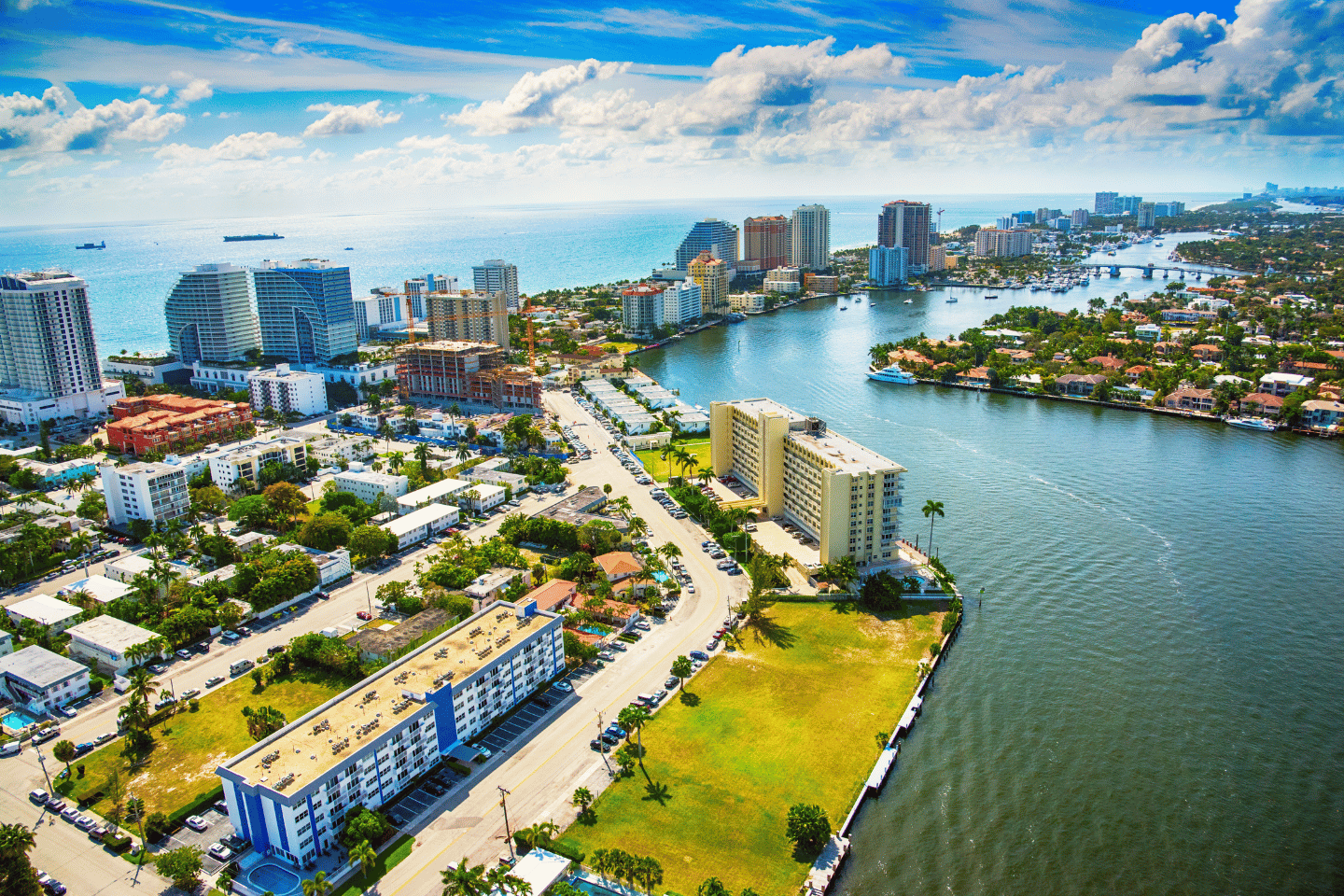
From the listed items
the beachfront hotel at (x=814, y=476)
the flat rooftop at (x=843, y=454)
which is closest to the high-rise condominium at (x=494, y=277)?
the beachfront hotel at (x=814, y=476)

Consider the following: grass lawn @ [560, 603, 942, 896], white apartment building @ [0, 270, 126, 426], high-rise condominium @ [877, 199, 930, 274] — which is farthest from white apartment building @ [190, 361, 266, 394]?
high-rise condominium @ [877, 199, 930, 274]

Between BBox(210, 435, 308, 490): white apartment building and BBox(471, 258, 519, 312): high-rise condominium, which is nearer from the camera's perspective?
BBox(210, 435, 308, 490): white apartment building

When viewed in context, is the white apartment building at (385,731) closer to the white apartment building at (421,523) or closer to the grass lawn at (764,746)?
the grass lawn at (764,746)

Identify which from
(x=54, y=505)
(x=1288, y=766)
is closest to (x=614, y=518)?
(x=1288, y=766)

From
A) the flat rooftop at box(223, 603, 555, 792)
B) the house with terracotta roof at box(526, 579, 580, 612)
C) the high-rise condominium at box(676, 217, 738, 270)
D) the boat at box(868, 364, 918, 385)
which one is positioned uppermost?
the high-rise condominium at box(676, 217, 738, 270)

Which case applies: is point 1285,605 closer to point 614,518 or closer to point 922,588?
point 922,588

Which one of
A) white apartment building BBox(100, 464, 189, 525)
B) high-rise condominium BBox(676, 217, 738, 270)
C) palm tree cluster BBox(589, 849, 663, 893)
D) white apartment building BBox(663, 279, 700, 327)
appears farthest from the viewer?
high-rise condominium BBox(676, 217, 738, 270)

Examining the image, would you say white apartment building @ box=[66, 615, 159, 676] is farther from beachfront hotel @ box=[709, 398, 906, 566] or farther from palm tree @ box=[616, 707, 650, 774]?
beachfront hotel @ box=[709, 398, 906, 566]
